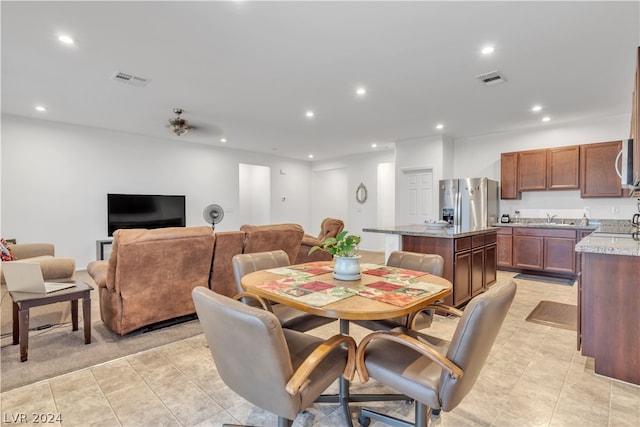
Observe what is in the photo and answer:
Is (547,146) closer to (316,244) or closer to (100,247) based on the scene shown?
(316,244)

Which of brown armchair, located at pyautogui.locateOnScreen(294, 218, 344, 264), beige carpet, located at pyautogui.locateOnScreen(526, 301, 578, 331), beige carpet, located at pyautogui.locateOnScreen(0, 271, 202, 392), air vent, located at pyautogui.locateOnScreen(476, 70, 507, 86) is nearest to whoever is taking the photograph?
beige carpet, located at pyautogui.locateOnScreen(0, 271, 202, 392)

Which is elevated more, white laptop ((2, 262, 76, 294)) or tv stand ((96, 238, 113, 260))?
white laptop ((2, 262, 76, 294))

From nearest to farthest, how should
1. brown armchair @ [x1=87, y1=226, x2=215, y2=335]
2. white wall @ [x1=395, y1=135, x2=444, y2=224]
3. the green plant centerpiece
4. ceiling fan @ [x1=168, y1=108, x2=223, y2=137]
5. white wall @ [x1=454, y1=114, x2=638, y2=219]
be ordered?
the green plant centerpiece < brown armchair @ [x1=87, y1=226, x2=215, y2=335] < ceiling fan @ [x1=168, y1=108, x2=223, y2=137] < white wall @ [x1=454, y1=114, x2=638, y2=219] < white wall @ [x1=395, y1=135, x2=444, y2=224]

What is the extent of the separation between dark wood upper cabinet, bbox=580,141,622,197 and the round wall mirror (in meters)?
4.50

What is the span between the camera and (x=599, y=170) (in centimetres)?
478

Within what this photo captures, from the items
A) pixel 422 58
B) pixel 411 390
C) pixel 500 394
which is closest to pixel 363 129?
pixel 422 58

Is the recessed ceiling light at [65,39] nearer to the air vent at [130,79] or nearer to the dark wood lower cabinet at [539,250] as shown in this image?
the air vent at [130,79]

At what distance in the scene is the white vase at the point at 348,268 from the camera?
1.86 m

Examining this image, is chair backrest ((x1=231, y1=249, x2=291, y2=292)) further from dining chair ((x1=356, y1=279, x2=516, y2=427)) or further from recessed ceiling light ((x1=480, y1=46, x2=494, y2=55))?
recessed ceiling light ((x1=480, y1=46, x2=494, y2=55))

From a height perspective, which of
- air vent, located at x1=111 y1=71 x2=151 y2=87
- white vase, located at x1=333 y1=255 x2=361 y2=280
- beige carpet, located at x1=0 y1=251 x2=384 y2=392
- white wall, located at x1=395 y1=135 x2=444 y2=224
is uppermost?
air vent, located at x1=111 y1=71 x2=151 y2=87

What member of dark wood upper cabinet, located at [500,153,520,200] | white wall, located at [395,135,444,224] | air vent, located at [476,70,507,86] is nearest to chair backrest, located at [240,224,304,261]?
air vent, located at [476,70,507,86]

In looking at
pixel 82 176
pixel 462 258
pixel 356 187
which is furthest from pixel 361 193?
pixel 82 176

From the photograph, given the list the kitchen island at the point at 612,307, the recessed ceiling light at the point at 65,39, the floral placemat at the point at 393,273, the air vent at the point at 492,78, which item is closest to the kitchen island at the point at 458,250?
the kitchen island at the point at 612,307

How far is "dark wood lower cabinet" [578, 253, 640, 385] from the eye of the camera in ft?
6.65
